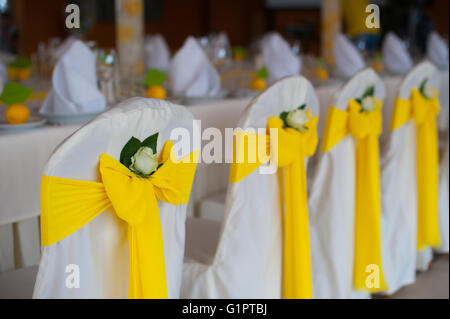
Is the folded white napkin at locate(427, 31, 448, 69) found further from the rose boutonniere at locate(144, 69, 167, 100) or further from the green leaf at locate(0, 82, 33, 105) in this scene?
the green leaf at locate(0, 82, 33, 105)

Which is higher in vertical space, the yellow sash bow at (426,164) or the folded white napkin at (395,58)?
the folded white napkin at (395,58)

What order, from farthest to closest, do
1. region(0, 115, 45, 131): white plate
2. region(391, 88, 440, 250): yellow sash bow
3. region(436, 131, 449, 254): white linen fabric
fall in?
region(436, 131, 449, 254): white linen fabric
region(391, 88, 440, 250): yellow sash bow
region(0, 115, 45, 131): white plate

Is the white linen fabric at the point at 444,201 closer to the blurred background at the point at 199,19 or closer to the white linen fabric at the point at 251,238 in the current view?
the white linen fabric at the point at 251,238

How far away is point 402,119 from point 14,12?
6.57 m

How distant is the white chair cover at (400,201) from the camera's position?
7.56 ft

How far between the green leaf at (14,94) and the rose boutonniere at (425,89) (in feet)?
4.84

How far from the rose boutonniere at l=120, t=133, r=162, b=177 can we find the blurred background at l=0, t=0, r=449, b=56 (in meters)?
6.11

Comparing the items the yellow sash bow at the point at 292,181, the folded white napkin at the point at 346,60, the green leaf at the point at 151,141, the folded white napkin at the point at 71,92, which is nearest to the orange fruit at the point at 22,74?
the folded white napkin at the point at 71,92

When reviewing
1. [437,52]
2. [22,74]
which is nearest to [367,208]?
[22,74]

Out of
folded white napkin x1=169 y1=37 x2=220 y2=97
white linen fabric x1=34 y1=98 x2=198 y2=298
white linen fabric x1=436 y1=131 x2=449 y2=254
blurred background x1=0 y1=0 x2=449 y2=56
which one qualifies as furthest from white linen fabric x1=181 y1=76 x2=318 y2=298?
blurred background x1=0 y1=0 x2=449 y2=56

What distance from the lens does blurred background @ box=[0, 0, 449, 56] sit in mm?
7590

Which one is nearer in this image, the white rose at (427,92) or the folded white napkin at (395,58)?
the white rose at (427,92)

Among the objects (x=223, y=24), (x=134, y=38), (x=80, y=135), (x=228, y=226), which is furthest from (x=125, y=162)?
(x=223, y=24)
